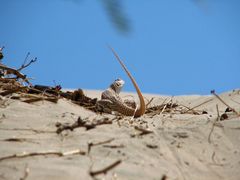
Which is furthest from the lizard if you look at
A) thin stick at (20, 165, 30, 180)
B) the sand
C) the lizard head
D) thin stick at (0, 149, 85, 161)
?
thin stick at (20, 165, 30, 180)

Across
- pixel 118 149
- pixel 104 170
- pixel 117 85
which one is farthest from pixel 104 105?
pixel 104 170

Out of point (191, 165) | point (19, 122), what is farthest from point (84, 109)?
point (191, 165)

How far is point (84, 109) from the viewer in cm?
411

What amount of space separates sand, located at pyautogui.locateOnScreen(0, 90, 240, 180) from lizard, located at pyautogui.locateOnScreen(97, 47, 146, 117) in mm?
890

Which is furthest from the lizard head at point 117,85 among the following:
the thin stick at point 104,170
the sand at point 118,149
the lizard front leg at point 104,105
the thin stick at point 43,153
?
the thin stick at point 104,170

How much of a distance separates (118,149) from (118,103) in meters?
2.18

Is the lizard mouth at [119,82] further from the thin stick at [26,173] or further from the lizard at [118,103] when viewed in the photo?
the thin stick at [26,173]

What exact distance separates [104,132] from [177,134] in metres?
0.55

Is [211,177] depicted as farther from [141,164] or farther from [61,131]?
[61,131]

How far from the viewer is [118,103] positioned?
4621 mm

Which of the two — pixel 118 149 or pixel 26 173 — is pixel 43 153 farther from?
pixel 118 149

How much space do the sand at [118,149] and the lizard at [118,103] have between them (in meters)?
0.89

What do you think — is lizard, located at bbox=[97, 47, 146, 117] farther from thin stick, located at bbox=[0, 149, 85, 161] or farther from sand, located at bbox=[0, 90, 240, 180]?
thin stick, located at bbox=[0, 149, 85, 161]

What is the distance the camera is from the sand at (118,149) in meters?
2.14
